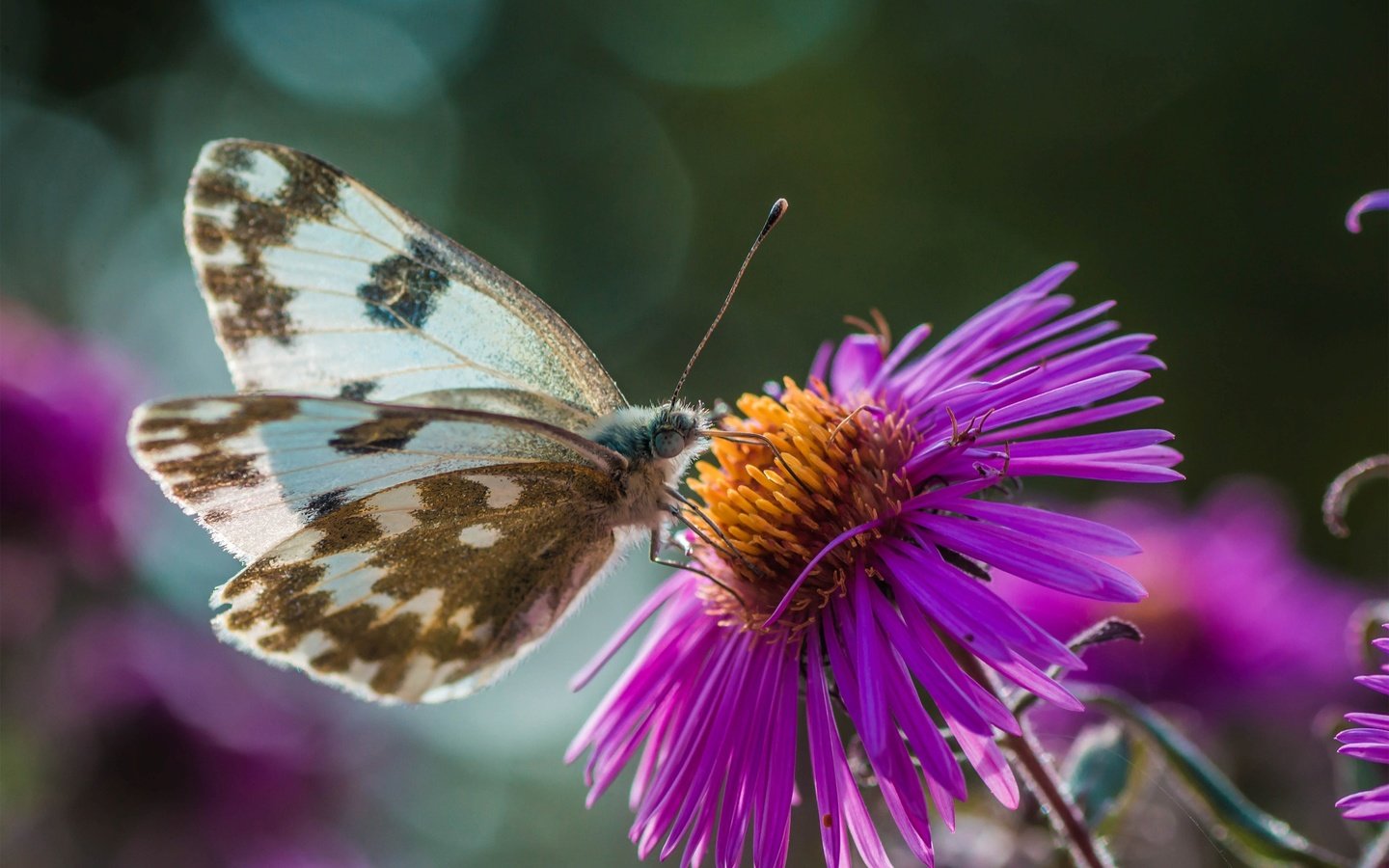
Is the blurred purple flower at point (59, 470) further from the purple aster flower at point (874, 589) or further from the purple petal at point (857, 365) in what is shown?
A: the purple petal at point (857, 365)

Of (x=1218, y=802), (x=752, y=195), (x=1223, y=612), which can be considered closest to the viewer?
(x=1218, y=802)

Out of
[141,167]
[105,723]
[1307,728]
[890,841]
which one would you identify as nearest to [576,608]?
[890,841]

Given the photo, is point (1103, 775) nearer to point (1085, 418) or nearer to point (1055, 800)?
point (1055, 800)

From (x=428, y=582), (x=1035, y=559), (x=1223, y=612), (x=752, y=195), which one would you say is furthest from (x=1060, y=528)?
(x=752, y=195)

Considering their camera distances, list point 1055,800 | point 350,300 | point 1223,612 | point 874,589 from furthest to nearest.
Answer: point 1223,612
point 350,300
point 874,589
point 1055,800

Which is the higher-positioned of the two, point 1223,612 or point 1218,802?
point 1223,612

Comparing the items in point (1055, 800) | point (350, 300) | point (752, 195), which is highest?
point (752, 195)

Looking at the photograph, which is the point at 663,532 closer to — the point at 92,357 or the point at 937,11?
the point at 92,357
